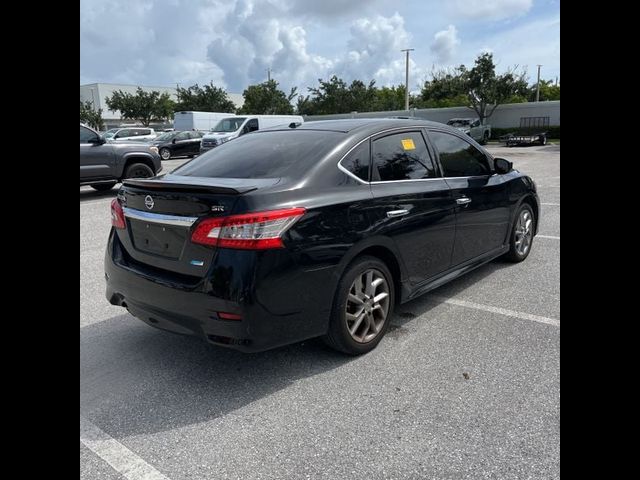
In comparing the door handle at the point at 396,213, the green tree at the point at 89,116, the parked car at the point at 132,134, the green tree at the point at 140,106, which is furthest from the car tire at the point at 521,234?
the green tree at the point at 140,106

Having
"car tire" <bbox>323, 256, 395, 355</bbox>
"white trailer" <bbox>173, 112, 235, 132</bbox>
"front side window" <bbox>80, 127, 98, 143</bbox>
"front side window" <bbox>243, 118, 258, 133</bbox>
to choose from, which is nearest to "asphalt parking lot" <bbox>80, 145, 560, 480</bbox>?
"car tire" <bbox>323, 256, 395, 355</bbox>

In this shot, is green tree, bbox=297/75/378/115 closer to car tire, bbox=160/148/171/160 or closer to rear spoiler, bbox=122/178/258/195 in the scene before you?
car tire, bbox=160/148/171/160

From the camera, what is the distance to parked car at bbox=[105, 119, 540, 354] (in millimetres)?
2754

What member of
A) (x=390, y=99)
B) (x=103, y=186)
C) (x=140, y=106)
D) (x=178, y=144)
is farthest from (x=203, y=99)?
(x=103, y=186)

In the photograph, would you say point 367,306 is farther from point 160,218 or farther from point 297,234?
point 160,218

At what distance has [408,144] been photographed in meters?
3.95

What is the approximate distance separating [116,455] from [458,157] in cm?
358

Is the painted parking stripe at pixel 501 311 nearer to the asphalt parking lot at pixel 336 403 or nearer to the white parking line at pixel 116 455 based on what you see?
the asphalt parking lot at pixel 336 403

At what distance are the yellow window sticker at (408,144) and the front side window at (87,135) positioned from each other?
902 cm

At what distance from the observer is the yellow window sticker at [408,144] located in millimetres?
3908

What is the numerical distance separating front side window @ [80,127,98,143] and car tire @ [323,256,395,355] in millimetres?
9461
